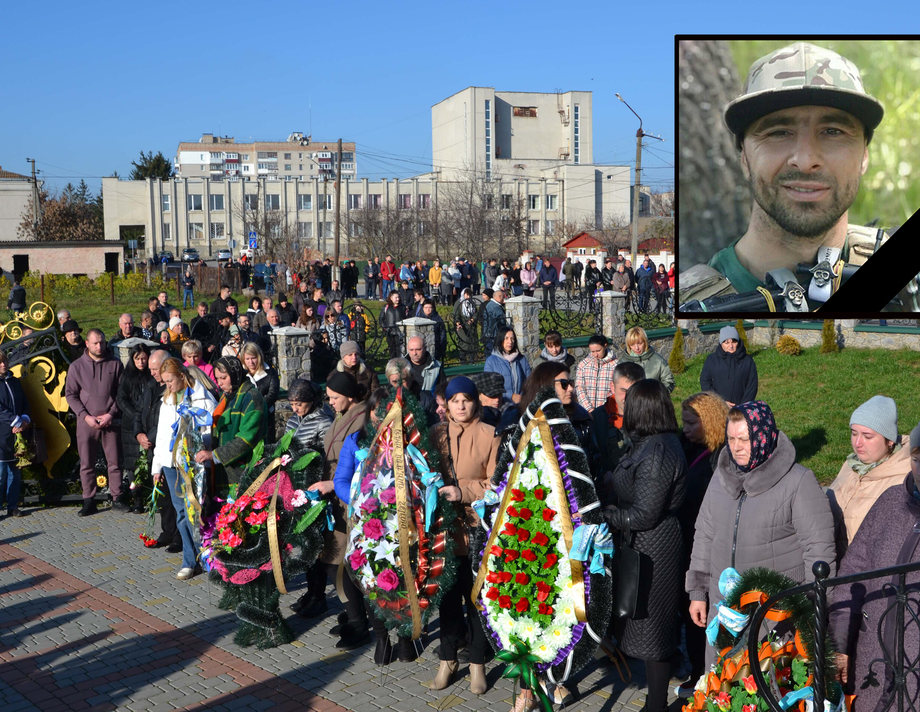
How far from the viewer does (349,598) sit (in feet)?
19.9

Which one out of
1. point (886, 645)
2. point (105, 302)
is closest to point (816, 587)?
point (886, 645)

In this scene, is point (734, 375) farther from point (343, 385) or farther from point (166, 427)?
point (166, 427)

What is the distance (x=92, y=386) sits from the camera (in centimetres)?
938

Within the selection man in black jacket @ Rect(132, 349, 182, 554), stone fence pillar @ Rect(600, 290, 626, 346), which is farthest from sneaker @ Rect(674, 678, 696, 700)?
stone fence pillar @ Rect(600, 290, 626, 346)

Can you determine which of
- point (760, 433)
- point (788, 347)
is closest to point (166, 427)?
point (760, 433)

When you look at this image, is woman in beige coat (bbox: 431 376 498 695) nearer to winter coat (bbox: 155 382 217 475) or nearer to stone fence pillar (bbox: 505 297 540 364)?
winter coat (bbox: 155 382 217 475)

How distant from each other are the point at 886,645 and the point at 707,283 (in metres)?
3.90

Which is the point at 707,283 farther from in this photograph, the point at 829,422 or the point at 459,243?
the point at 459,243

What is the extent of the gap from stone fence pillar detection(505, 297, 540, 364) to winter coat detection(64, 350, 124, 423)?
6.95 meters

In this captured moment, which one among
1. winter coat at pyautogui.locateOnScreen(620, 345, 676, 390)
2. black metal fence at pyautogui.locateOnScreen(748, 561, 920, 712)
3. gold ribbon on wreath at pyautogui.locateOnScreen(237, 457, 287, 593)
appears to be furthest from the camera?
winter coat at pyautogui.locateOnScreen(620, 345, 676, 390)

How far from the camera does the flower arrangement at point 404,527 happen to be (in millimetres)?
5137

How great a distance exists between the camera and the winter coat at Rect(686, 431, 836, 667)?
13.1 ft

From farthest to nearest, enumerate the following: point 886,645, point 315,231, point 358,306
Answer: point 315,231, point 358,306, point 886,645

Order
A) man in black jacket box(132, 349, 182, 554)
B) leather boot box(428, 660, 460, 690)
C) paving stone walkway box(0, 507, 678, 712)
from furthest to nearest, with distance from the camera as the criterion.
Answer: man in black jacket box(132, 349, 182, 554) < leather boot box(428, 660, 460, 690) < paving stone walkway box(0, 507, 678, 712)
